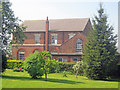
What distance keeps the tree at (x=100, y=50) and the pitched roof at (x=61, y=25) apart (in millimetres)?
20931

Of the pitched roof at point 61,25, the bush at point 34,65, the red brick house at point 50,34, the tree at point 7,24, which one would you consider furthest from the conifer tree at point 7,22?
the pitched roof at point 61,25

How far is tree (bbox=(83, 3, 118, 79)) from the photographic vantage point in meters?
27.4

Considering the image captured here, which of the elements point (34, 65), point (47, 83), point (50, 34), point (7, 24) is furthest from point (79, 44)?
point (47, 83)

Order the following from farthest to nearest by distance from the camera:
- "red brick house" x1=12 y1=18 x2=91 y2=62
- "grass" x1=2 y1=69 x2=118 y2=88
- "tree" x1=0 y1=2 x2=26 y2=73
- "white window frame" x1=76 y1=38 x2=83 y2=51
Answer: "red brick house" x1=12 y1=18 x2=91 y2=62 → "white window frame" x1=76 y1=38 x2=83 y2=51 → "tree" x1=0 y1=2 x2=26 y2=73 → "grass" x1=2 y1=69 x2=118 y2=88

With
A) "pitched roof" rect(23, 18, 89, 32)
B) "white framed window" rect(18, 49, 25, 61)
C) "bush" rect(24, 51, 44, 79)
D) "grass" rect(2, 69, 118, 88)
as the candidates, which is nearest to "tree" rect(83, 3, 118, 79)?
"grass" rect(2, 69, 118, 88)

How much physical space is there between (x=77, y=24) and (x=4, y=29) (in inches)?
1103

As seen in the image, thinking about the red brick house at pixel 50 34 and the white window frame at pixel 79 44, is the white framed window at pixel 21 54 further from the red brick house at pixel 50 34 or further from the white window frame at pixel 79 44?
the white window frame at pixel 79 44

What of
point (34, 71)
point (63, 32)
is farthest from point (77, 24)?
point (34, 71)

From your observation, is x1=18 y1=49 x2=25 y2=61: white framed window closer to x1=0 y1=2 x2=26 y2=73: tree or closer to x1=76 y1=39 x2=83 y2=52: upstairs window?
x1=76 y1=39 x2=83 y2=52: upstairs window

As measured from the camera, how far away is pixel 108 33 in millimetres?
28250

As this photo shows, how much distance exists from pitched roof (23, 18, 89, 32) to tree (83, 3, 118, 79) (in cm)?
2093

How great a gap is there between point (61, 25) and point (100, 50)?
84.2ft

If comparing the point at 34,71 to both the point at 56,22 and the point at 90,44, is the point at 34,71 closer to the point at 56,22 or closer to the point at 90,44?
the point at 90,44

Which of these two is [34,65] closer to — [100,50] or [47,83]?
[47,83]
